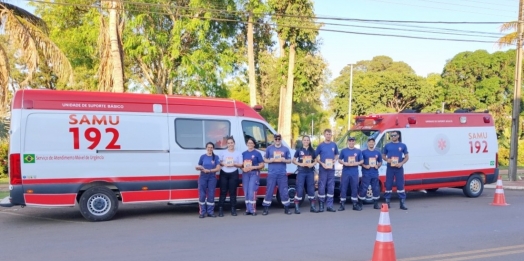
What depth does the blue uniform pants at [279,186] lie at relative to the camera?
1139 cm

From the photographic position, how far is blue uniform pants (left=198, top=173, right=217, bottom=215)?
1085 cm

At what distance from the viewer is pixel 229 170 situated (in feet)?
36.5

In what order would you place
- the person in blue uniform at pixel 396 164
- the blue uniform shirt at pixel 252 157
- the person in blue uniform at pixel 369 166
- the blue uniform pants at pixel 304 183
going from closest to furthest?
1. the blue uniform shirt at pixel 252 157
2. the blue uniform pants at pixel 304 183
3. the person in blue uniform at pixel 369 166
4. the person in blue uniform at pixel 396 164

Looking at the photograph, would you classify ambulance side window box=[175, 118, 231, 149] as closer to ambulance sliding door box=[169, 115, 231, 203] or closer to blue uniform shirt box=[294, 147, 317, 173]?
ambulance sliding door box=[169, 115, 231, 203]

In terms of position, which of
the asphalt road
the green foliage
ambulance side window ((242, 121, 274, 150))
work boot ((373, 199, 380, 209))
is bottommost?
work boot ((373, 199, 380, 209))

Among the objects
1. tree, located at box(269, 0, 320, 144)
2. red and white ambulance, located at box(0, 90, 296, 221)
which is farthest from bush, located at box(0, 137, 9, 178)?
red and white ambulance, located at box(0, 90, 296, 221)

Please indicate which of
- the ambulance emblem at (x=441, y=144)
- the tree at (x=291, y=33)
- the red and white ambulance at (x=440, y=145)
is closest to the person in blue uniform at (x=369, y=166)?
the red and white ambulance at (x=440, y=145)

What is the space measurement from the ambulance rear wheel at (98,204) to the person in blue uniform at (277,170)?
10.6 ft

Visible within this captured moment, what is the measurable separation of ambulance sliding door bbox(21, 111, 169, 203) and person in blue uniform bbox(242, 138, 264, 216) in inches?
65.4

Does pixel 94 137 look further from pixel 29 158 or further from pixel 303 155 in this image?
pixel 303 155

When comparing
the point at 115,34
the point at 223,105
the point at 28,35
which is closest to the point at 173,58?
the point at 115,34

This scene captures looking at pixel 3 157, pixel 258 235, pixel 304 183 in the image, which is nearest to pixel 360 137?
pixel 304 183

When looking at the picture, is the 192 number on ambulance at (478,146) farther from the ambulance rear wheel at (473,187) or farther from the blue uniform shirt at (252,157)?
the blue uniform shirt at (252,157)

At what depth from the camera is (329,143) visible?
11797 mm
